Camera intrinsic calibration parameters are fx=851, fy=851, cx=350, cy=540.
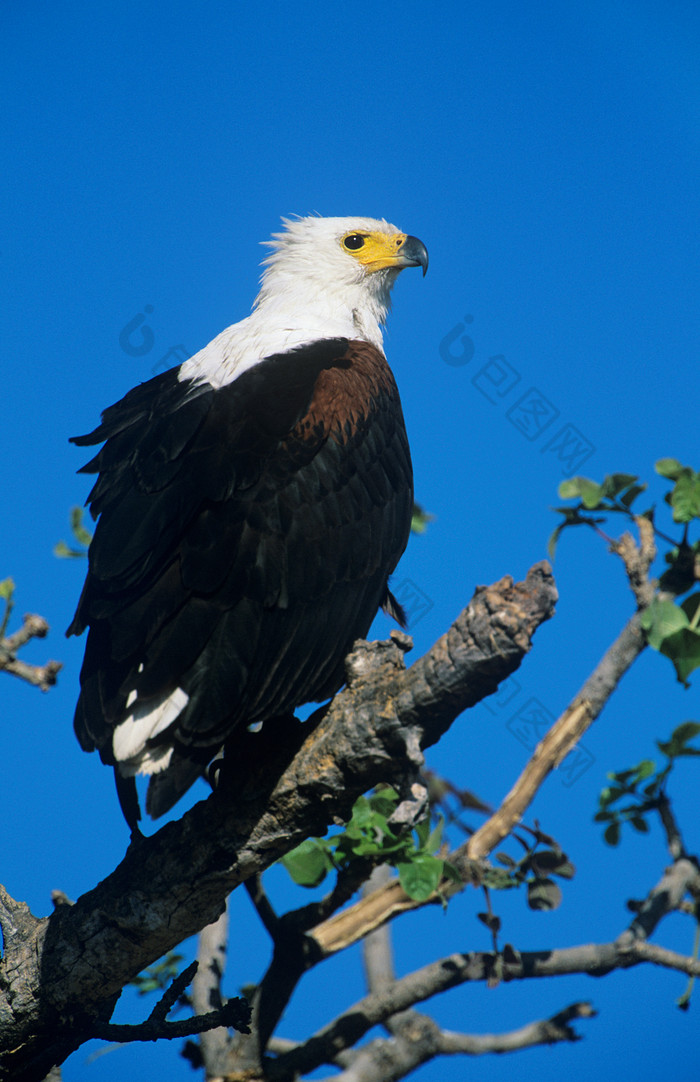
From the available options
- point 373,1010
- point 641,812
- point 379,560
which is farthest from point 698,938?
point 379,560

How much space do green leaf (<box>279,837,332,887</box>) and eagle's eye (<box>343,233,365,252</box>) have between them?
146 inches

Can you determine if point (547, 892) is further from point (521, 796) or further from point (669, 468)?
point (669, 468)

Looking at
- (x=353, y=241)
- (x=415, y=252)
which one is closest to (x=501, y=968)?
(x=415, y=252)

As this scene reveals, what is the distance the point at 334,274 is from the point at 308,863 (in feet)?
11.6

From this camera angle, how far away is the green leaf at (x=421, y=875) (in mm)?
3709

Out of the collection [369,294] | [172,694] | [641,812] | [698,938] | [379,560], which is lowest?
[698,938]

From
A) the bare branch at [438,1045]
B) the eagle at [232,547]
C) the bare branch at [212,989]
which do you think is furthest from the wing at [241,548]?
the bare branch at [438,1045]

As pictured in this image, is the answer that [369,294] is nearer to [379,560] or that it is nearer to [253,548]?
[379,560]

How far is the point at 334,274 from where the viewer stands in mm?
5457

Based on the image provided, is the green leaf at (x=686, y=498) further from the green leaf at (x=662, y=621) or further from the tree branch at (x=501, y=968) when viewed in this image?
the tree branch at (x=501, y=968)

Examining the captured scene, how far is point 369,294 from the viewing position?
5570 mm

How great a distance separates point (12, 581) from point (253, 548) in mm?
1722

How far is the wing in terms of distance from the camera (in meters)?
3.04

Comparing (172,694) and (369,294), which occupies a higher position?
(369,294)
